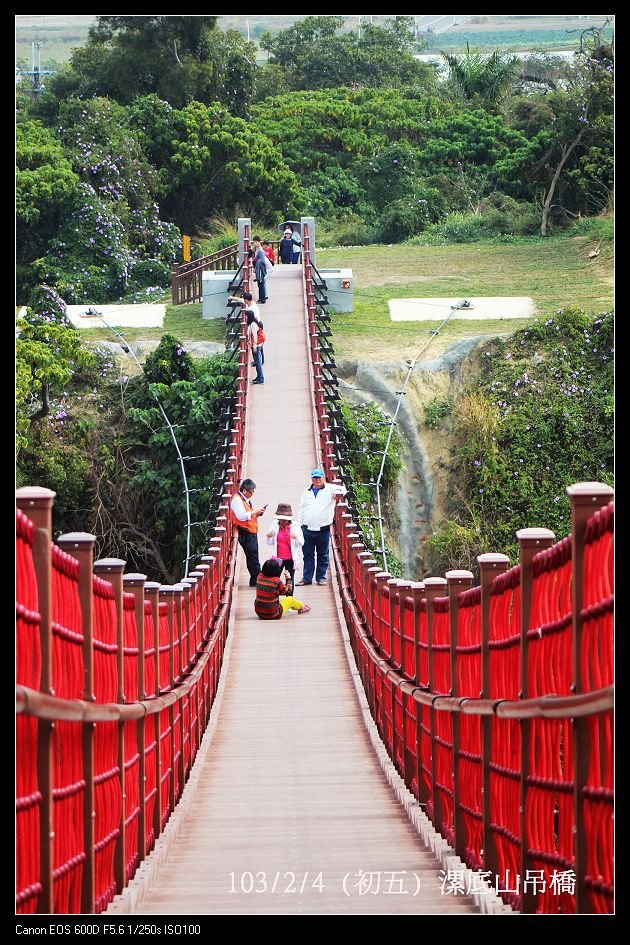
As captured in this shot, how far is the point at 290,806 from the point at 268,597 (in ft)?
16.3

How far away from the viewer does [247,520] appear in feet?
41.1

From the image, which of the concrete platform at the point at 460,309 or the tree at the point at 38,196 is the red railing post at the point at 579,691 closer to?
the concrete platform at the point at 460,309

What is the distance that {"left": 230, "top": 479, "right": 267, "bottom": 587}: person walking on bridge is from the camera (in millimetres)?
12555

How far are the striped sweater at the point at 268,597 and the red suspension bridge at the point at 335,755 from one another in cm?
237

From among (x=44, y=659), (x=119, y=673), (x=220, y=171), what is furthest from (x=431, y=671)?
(x=220, y=171)

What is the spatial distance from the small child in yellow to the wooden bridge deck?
3.7 inches

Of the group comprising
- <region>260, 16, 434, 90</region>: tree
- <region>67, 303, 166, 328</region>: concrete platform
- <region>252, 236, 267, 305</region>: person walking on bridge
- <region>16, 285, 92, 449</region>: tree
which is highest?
<region>260, 16, 434, 90</region>: tree

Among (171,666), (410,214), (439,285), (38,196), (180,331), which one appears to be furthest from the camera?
(410,214)

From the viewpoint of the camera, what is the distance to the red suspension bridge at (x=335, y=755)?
414 centimetres

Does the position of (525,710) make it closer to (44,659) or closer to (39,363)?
(44,659)

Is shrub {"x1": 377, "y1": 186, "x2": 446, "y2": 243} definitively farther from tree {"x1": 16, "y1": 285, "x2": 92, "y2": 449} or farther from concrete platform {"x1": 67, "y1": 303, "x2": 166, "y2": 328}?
tree {"x1": 16, "y1": 285, "x2": 92, "y2": 449}

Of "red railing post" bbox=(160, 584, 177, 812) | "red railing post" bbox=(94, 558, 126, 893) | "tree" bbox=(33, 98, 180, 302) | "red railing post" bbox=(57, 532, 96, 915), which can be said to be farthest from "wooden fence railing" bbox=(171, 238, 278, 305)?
"red railing post" bbox=(57, 532, 96, 915)

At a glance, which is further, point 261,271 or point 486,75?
point 486,75
